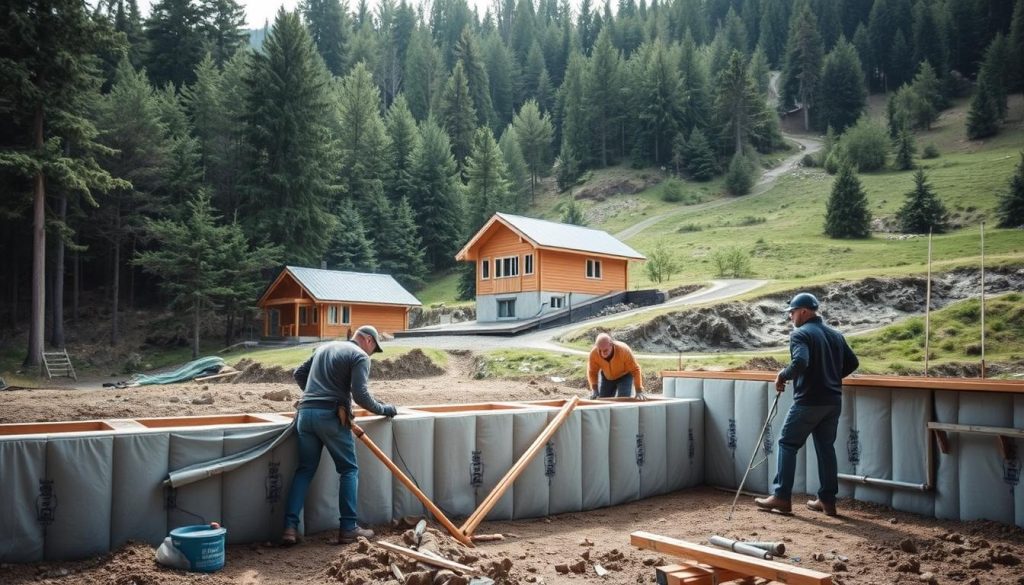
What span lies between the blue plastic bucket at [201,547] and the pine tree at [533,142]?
3302 inches

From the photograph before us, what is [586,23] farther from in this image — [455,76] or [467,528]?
[467,528]

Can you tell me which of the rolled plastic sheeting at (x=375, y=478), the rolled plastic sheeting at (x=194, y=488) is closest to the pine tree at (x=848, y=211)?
the rolled plastic sheeting at (x=375, y=478)

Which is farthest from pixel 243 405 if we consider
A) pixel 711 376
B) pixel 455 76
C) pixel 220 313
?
pixel 455 76

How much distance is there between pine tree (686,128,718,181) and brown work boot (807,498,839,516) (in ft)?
252

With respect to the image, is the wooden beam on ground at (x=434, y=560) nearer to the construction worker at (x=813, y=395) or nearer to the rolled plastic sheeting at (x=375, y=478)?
the rolled plastic sheeting at (x=375, y=478)

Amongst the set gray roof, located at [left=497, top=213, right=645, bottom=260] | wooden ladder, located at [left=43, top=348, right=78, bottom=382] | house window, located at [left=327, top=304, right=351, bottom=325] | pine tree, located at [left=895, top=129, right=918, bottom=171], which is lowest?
wooden ladder, located at [left=43, top=348, right=78, bottom=382]

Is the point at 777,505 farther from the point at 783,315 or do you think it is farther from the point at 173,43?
the point at 173,43

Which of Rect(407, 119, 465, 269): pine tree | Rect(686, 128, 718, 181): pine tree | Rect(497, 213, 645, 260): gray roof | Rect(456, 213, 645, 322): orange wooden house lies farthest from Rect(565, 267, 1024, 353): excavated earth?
Rect(686, 128, 718, 181): pine tree

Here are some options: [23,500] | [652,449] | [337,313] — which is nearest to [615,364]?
[652,449]

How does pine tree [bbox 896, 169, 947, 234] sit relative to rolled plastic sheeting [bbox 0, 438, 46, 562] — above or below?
above

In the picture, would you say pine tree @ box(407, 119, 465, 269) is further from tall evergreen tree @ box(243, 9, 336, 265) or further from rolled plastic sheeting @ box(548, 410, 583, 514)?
rolled plastic sheeting @ box(548, 410, 583, 514)

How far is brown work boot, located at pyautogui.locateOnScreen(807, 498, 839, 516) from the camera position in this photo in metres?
8.40

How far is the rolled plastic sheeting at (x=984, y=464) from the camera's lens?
7535 mm

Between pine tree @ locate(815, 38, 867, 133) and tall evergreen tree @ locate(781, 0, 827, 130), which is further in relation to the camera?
tall evergreen tree @ locate(781, 0, 827, 130)
